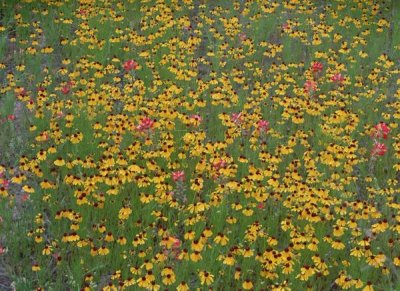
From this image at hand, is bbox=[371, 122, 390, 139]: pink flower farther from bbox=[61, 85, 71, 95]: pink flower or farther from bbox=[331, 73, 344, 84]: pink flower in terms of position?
bbox=[61, 85, 71, 95]: pink flower

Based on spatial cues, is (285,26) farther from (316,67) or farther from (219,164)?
(219,164)

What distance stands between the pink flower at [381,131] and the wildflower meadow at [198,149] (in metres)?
0.03

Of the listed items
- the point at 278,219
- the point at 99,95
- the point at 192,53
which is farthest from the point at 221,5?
the point at 278,219

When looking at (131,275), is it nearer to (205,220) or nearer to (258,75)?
(205,220)

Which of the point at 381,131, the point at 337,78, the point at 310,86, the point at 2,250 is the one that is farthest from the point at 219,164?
the point at 337,78

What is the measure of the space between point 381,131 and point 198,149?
2.40 meters

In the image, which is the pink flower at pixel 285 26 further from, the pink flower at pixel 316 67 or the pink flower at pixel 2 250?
the pink flower at pixel 2 250

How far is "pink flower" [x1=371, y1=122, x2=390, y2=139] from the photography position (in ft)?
24.4

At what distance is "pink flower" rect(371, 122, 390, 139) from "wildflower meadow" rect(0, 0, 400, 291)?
0.09 ft

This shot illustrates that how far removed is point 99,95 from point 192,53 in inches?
78.7

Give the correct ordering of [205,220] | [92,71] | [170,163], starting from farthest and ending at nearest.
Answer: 1. [92,71]
2. [170,163]
3. [205,220]

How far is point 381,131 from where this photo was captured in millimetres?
7656

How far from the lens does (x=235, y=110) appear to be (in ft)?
28.1

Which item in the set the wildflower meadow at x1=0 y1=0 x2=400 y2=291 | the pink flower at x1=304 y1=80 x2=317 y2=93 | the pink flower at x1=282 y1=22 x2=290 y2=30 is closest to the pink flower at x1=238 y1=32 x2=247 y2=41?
the wildflower meadow at x1=0 y1=0 x2=400 y2=291
